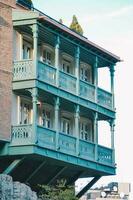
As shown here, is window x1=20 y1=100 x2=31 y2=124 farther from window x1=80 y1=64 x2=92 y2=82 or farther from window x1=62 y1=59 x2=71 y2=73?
window x1=80 y1=64 x2=92 y2=82

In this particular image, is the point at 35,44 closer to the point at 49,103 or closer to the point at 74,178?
the point at 49,103

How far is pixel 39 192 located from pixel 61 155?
327 cm

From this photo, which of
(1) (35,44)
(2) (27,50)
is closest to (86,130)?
(2) (27,50)

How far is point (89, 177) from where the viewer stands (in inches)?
1538

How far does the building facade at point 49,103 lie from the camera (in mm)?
31016

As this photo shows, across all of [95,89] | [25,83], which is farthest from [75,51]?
[25,83]

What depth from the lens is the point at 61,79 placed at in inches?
1318

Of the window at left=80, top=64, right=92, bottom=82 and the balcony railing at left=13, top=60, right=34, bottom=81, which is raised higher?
the window at left=80, top=64, right=92, bottom=82

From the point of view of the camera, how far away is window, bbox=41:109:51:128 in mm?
34812

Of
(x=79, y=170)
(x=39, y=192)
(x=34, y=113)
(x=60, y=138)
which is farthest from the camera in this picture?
(x=79, y=170)

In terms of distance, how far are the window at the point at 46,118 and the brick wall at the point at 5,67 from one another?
12.4 ft

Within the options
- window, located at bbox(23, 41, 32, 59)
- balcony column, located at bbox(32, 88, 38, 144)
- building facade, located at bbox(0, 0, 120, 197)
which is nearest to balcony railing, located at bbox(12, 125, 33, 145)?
building facade, located at bbox(0, 0, 120, 197)

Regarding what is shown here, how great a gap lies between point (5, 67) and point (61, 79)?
3.41 m

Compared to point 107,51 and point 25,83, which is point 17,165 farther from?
point 107,51
